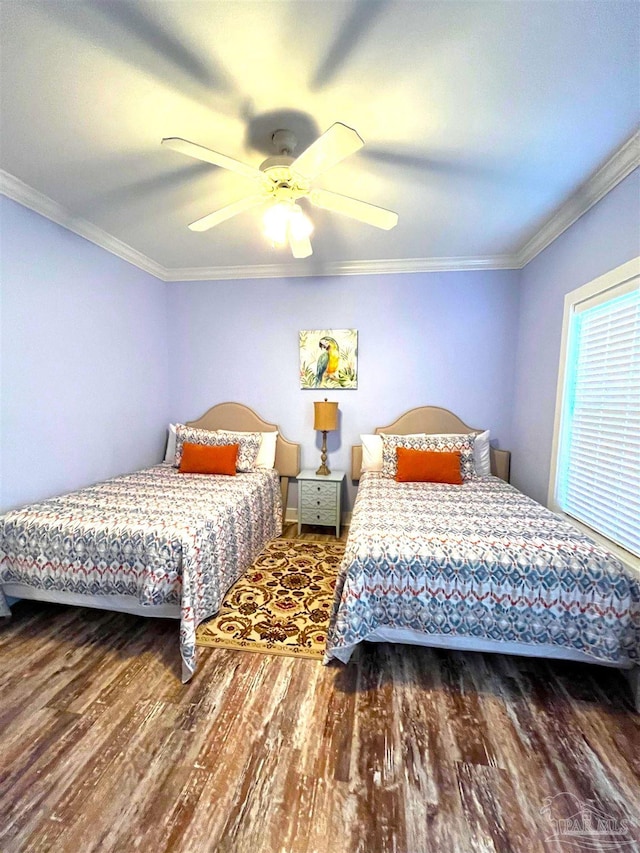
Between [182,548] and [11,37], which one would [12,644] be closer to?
[182,548]

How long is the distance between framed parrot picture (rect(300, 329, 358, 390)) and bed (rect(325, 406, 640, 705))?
2048 mm

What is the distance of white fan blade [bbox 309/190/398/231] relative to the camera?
6.30 ft

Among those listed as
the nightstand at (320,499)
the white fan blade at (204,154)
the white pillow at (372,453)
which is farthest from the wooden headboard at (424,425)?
the white fan blade at (204,154)

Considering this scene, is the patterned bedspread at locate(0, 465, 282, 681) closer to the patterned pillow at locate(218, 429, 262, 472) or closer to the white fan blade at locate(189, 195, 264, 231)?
the patterned pillow at locate(218, 429, 262, 472)

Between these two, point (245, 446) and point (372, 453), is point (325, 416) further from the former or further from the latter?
point (245, 446)

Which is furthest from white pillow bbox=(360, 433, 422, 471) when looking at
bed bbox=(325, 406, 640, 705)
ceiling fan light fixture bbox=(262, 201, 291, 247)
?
ceiling fan light fixture bbox=(262, 201, 291, 247)

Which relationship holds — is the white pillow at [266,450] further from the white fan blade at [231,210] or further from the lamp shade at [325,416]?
the white fan blade at [231,210]

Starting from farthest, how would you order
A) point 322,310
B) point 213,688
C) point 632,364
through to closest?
point 322,310, point 632,364, point 213,688

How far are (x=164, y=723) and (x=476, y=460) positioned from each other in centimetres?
289

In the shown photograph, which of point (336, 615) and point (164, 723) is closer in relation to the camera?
point (164, 723)

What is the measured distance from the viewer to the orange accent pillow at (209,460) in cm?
329

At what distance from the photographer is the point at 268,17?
4.05ft

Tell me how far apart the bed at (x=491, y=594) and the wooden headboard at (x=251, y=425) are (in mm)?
1879

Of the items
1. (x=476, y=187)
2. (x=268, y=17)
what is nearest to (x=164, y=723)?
(x=268, y=17)
